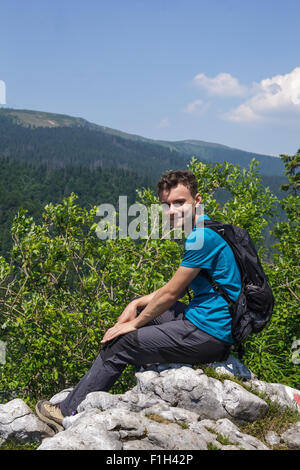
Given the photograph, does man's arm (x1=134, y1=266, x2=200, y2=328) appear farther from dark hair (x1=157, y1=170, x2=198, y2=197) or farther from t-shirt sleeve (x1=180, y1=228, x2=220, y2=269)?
dark hair (x1=157, y1=170, x2=198, y2=197)

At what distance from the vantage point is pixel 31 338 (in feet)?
24.7

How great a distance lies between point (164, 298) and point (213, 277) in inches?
23.1

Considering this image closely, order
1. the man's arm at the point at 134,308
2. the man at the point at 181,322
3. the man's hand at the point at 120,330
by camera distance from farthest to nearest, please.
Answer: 1. the man's arm at the point at 134,308
2. the man's hand at the point at 120,330
3. the man at the point at 181,322

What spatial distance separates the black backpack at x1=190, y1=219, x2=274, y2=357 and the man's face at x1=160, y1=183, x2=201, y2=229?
20cm

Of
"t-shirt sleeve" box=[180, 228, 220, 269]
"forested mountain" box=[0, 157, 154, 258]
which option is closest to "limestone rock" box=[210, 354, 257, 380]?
"t-shirt sleeve" box=[180, 228, 220, 269]

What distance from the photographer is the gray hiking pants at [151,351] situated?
4.41 metres

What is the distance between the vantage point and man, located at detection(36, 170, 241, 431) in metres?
4.23

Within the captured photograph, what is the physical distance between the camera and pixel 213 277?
4281mm

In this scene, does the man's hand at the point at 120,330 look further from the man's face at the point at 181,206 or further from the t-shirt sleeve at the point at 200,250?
the man's face at the point at 181,206

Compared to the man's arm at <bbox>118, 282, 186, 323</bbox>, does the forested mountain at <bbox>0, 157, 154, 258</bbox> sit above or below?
above

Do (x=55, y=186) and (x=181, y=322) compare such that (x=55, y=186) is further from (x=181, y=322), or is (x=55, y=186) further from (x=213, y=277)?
(x=213, y=277)

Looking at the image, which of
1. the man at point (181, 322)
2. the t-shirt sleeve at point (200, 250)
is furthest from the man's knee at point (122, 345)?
the t-shirt sleeve at point (200, 250)

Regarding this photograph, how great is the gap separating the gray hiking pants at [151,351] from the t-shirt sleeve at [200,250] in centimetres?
77

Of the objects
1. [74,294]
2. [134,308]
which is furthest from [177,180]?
[74,294]
